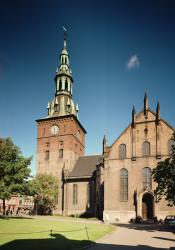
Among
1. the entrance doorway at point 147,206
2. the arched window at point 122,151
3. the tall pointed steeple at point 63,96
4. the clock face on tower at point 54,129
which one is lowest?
the entrance doorway at point 147,206

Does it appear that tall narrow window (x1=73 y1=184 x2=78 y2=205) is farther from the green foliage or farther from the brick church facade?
the green foliage

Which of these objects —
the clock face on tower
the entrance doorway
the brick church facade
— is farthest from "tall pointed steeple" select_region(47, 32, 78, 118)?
the entrance doorway

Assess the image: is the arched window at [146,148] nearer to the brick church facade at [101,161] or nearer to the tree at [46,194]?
the brick church facade at [101,161]

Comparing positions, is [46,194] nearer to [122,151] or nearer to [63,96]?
[122,151]

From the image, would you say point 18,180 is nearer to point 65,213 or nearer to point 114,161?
point 114,161

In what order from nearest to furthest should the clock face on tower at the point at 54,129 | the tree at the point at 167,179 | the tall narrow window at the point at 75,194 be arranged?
the tree at the point at 167,179 < the tall narrow window at the point at 75,194 < the clock face on tower at the point at 54,129

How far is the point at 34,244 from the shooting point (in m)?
15.7

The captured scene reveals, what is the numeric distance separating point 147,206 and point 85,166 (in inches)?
767

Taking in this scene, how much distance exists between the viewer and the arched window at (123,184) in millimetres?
43375

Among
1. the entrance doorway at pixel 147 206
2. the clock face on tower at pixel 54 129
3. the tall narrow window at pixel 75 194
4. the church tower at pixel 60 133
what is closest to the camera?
the entrance doorway at pixel 147 206

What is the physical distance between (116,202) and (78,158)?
835 inches

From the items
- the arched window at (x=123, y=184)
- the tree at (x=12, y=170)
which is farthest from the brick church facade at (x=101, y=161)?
the tree at (x=12, y=170)

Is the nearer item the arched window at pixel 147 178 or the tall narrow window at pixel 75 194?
the arched window at pixel 147 178

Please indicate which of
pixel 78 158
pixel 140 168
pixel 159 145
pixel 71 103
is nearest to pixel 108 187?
pixel 140 168
